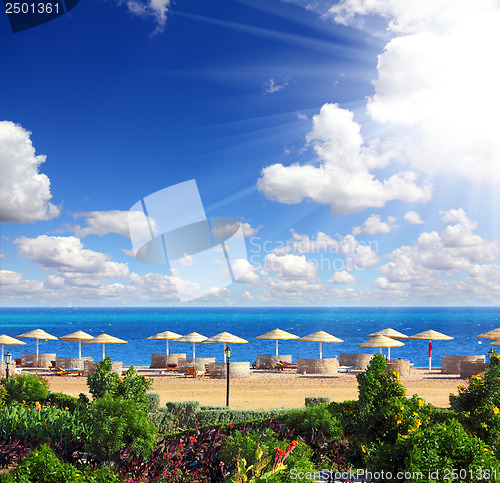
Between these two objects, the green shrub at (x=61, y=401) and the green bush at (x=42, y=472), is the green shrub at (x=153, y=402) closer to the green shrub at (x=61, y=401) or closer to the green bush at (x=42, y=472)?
the green shrub at (x=61, y=401)

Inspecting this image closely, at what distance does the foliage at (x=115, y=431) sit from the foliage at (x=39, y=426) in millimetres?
1009

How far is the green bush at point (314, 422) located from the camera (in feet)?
31.1

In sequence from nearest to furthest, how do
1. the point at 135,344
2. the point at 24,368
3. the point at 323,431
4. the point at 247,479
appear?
the point at 247,479, the point at 323,431, the point at 24,368, the point at 135,344

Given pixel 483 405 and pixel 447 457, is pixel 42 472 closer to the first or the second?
pixel 447 457

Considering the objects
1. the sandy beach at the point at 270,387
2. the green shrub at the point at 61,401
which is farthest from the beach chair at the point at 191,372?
the green shrub at the point at 61,401

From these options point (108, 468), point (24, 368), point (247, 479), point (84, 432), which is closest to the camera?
point (247, 479)

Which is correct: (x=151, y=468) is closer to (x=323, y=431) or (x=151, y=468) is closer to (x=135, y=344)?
(x=323, y=431)

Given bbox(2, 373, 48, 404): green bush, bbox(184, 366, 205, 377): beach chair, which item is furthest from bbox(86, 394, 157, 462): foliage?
bbox(184, 366, 205, 377): beach chair

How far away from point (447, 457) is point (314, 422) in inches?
187

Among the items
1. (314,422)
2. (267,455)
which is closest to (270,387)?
(314,422)

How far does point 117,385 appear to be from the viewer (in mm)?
9938

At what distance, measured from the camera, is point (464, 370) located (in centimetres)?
2230

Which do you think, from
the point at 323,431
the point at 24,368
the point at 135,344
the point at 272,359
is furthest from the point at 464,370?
the point at 135,344

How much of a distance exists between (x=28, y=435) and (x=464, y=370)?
19554 millimetres
